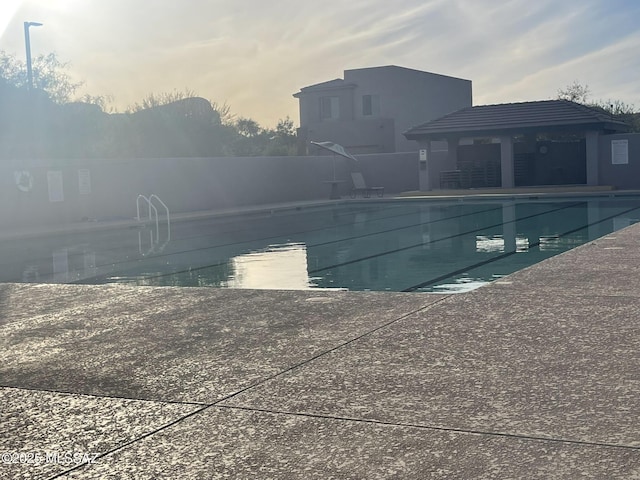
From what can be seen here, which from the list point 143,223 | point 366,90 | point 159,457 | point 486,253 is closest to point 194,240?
point 143,223

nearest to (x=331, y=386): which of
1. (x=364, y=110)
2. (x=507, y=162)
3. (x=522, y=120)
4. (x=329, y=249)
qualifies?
(x=329, y=249)

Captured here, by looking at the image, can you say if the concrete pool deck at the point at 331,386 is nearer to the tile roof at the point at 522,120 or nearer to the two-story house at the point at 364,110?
the tile roof at the point at 522,120

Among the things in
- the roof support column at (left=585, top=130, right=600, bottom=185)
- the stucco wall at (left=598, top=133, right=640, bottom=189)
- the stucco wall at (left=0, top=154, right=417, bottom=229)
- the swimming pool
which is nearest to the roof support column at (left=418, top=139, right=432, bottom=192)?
the stucco wall at (left=0, top=154, right=417, bottom=229)

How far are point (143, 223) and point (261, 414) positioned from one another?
19353mm

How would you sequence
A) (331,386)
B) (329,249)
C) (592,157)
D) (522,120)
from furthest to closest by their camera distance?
(522,120)
(592,157)
(329,249)
(331,386)

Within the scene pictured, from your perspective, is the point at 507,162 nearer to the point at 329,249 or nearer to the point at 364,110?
the point at 329,249

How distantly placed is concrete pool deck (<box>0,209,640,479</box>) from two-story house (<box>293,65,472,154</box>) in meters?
46.7

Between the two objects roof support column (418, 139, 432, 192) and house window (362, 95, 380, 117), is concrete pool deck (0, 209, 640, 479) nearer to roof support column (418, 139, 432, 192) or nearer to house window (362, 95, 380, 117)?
roof support column (418, 139, 432, 192)

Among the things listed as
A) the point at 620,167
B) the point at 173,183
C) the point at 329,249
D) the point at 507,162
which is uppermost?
the point at 507,162

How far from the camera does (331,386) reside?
16.4 ft

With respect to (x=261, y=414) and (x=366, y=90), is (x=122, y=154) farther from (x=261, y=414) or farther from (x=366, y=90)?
(x=261, y=414)

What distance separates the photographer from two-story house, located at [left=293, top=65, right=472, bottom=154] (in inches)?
2143

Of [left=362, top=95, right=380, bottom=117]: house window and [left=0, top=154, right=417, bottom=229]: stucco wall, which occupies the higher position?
[left=362, top=95, right=380, bottom=117]: house window

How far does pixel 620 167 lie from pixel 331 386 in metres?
31.0
